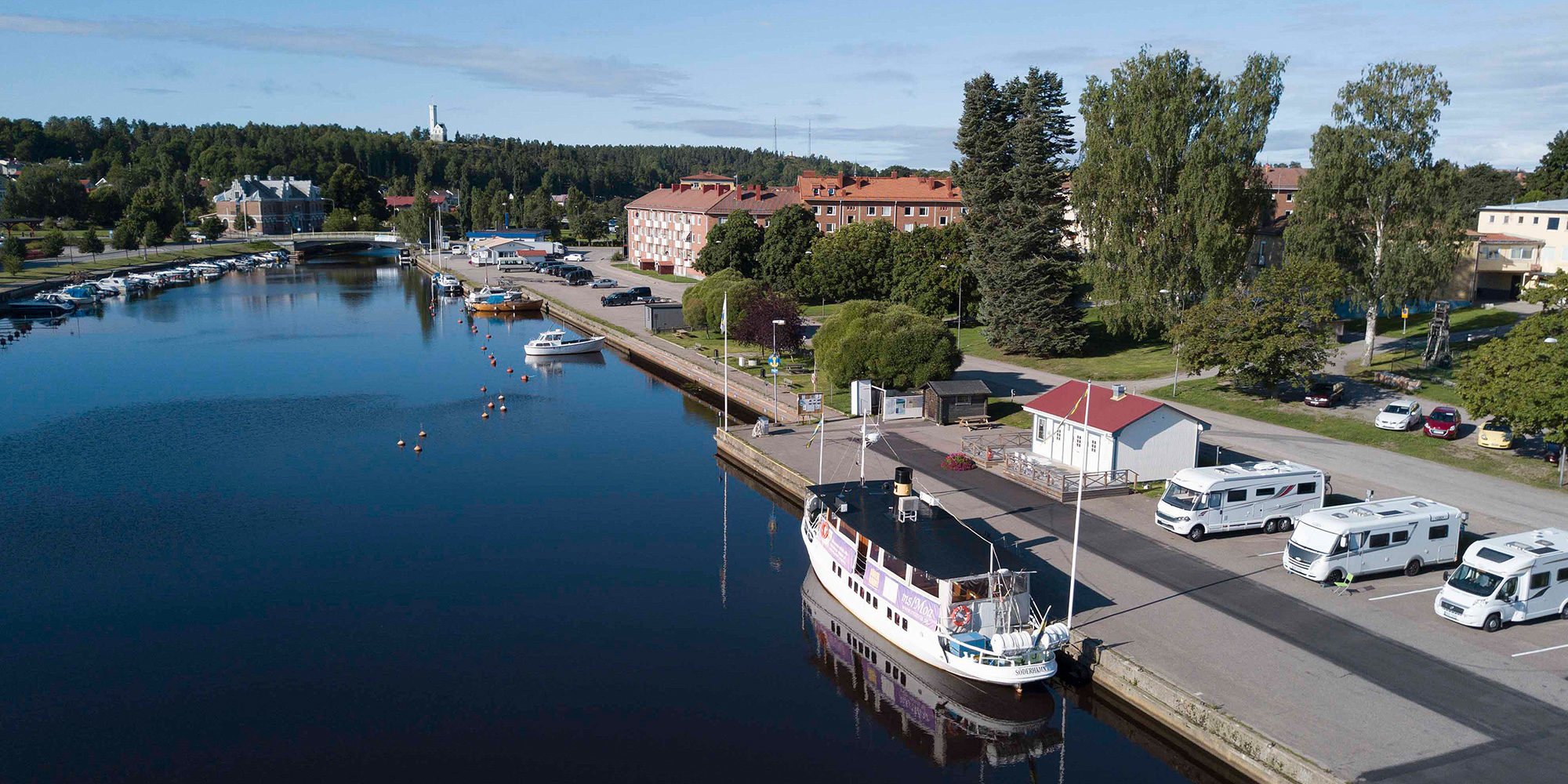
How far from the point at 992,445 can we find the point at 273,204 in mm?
173035

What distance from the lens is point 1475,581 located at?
74.1 feet

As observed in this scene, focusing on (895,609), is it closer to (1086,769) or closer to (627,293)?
(1086,769)

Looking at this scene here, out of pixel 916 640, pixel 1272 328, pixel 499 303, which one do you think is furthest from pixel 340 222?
pixel 916 640

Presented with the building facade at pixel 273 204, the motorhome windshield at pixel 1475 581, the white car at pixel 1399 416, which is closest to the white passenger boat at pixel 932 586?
the motorhome windshield at pixel 1475 581

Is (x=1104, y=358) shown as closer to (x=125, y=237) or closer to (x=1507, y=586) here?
(x=1507, y=586)

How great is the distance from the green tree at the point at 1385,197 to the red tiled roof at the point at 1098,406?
61.5ft

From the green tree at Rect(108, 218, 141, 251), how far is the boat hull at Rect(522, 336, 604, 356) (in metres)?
90.8

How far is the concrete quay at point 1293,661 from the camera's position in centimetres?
1753

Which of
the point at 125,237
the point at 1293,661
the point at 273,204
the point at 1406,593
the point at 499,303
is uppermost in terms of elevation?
the point at 273,204

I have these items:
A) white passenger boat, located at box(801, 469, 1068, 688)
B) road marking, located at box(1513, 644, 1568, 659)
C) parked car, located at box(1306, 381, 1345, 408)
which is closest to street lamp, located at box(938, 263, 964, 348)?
parked car, located at box(1306, 381, 1345, 408)

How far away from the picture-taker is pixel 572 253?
5610 inches

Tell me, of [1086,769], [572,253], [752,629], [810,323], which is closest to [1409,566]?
[1086,769]

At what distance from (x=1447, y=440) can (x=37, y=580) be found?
47.1m

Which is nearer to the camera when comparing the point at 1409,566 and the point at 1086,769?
the point at 1086,769
